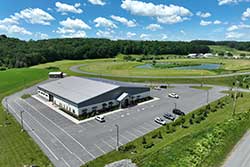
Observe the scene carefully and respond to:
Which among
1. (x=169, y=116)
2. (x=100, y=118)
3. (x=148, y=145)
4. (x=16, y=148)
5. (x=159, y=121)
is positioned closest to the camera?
(x=148, y=145)

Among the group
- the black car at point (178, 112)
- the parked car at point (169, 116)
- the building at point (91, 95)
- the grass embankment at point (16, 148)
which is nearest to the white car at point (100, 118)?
the building at point (91, 95)

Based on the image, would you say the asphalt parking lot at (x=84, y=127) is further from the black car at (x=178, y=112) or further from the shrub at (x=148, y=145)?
the shrub at (x=148, y=145)

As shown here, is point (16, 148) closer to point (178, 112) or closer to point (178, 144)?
point (178, 144)

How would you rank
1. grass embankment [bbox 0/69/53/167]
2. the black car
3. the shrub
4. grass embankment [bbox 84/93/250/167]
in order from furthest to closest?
the black car < the shrub < grass embankment [bbox 0/69/53/167] < grass embankment [bbox 84/93/250/167]

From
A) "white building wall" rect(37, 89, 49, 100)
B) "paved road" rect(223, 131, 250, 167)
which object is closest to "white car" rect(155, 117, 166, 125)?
"paved road" rect(223, 131, 250, 167)

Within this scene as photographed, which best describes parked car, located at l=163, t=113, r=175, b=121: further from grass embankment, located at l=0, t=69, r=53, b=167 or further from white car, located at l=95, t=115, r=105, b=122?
grass embankment, located at l=0, t=69, r=53, b=167

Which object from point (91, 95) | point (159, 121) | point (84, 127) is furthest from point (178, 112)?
point (84, 127)

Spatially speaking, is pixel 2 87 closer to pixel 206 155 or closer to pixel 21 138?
pixel 21 138

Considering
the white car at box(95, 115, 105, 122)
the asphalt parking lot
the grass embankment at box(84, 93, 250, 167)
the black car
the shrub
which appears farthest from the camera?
the black car
